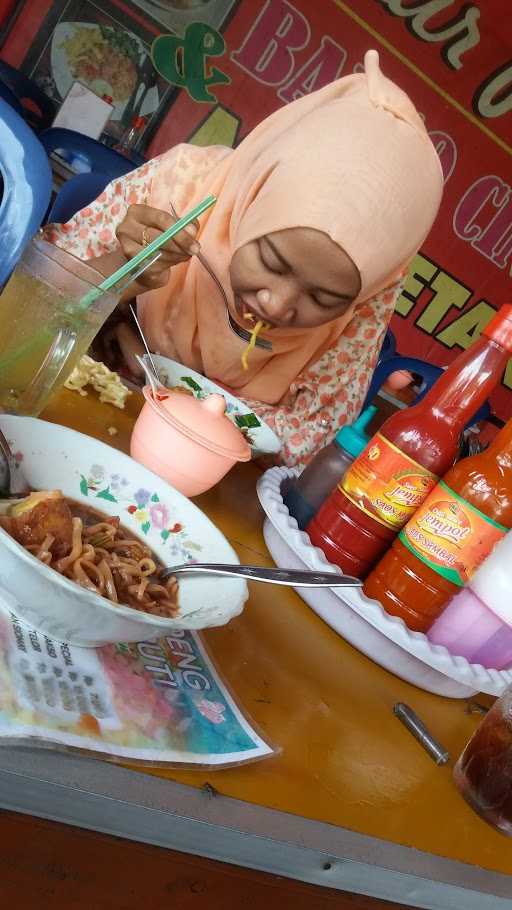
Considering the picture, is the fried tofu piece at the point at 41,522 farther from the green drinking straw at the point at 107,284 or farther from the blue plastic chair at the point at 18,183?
the blue plastic chair at the point at 18,183

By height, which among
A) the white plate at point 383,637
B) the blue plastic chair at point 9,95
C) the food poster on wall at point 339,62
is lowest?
the white plate at point 383,637

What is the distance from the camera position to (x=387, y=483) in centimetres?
87

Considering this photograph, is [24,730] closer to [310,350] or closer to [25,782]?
[25,782]

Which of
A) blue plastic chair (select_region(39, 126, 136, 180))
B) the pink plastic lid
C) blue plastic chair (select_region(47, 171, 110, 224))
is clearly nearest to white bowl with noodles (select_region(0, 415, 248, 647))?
the pink plastic lid

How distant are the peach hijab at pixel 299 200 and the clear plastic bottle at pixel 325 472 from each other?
18.2 inches

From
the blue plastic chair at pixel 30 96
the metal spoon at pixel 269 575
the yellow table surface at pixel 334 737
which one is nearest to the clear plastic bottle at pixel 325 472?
the yellow table surface at pixel 334 737

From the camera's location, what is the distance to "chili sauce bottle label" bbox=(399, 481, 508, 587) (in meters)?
0.82

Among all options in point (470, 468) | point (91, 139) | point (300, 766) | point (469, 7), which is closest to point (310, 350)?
point (470, 468)

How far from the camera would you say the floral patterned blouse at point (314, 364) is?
156 centimetres

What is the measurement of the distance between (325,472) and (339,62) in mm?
2928

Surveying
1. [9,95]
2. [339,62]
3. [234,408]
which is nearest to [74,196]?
[234,408]

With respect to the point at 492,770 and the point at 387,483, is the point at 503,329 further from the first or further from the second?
the point at 492,770

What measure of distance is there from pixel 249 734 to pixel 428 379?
2.22 m

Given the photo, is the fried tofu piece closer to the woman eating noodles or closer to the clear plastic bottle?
the clear plastic bottle
